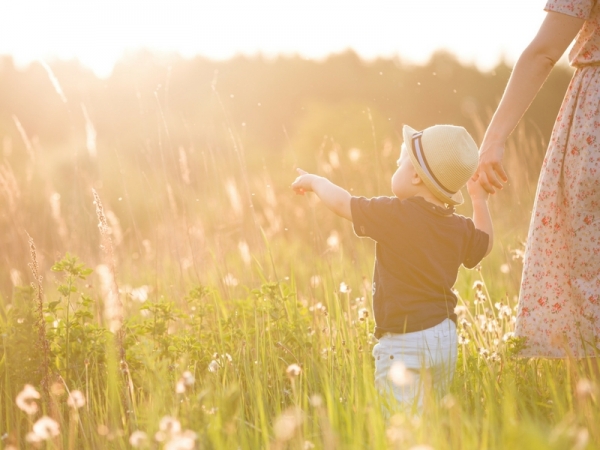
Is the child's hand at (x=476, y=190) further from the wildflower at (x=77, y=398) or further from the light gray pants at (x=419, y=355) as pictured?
the wildflower at (x=77, y=398)

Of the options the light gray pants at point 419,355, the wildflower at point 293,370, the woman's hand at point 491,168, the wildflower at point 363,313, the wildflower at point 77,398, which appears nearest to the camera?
the wildflower at point 293,370

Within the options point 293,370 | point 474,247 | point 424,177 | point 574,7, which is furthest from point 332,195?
point 574,7

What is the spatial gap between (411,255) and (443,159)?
368mm

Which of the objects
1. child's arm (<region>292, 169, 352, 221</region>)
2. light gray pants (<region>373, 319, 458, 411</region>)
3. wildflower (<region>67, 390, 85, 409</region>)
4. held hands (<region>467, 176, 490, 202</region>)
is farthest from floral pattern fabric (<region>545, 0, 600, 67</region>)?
wildflower (<region>67, 390, 85, 409</region>)

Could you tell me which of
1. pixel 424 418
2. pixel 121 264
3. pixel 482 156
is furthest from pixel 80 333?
pixel 121 264

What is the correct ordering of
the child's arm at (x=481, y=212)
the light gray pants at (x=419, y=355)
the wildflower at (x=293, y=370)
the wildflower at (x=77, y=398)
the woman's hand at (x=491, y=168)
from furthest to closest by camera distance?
the child's arm at (x=481, y=212), the woman's hand at (x=491, y=168), the light gray pants at (x=419, y=355), the wildflower at (x=77, y=398), the wildflower at (x=293, y=370)

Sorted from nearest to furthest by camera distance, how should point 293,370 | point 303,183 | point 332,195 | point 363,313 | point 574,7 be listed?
point 293,370 → point 574,7 → point 332,195 → point 303,183 → point 363,313

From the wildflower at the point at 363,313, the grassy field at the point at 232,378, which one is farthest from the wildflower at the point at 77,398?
the wildflower at the point at 363,313

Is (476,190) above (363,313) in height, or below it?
above

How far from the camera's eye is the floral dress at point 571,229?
2.43 metres

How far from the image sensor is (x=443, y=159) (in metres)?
2.38

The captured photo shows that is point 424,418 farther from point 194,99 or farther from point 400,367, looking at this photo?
point 194,99

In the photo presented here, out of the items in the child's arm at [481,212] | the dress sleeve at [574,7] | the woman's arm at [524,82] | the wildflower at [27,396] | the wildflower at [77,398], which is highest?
the dress sleeve at [574,7]

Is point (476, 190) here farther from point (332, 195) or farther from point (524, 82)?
point (332, 195)
